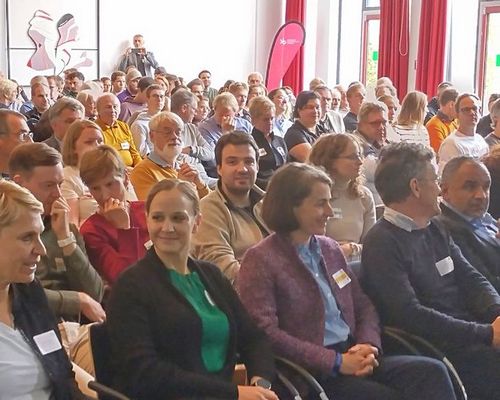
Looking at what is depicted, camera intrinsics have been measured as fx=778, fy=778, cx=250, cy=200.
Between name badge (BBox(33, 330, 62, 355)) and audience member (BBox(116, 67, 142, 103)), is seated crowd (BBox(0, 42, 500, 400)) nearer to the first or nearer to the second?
name badge (BBox(33, 330, 62, 355))

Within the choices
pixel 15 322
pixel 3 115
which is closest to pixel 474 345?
pixel 15 322

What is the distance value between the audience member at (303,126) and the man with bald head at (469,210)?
8.93ft

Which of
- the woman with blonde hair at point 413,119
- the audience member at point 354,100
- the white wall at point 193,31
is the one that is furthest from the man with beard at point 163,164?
the white wall at point 193,31

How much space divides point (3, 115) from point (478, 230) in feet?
8.28

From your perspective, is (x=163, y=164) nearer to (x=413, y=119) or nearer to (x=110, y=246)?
(x=110, y=246)

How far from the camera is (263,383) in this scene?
2.46m

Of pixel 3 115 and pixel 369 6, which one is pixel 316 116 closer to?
pixel 3 115

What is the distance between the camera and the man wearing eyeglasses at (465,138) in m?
6.09

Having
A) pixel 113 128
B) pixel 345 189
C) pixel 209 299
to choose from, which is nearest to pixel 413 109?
pixel 113 128

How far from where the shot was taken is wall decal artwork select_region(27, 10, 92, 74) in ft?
41.8

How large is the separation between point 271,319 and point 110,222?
37.7 inches

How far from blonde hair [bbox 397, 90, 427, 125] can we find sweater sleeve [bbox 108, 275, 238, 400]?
482 cm

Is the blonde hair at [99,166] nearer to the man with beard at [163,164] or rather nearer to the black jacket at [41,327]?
the man with beard at [163,164]

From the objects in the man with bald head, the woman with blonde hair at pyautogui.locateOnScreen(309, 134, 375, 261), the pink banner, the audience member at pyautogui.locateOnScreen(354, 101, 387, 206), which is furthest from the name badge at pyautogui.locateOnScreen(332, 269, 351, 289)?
the pink banner
